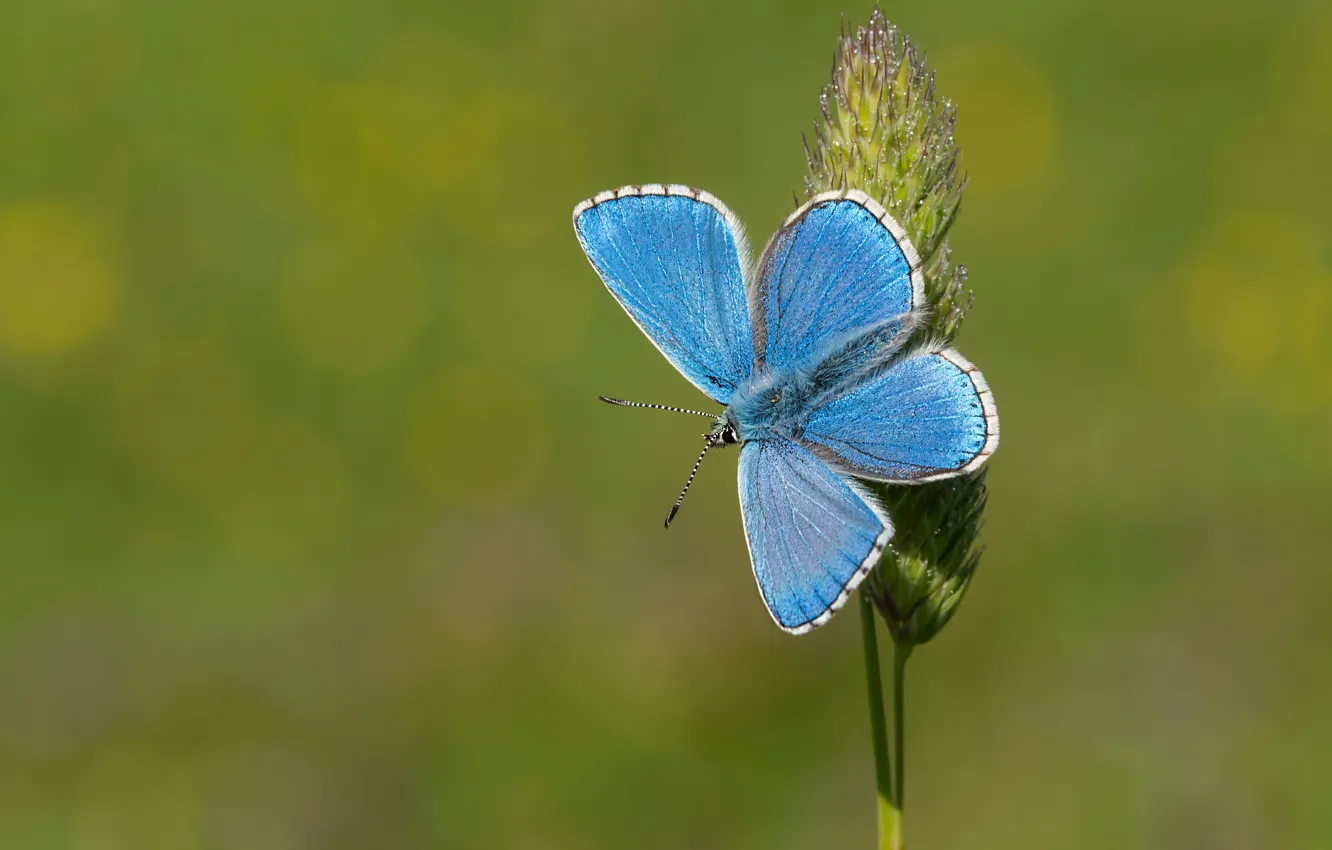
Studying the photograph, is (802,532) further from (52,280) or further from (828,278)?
(52,280)

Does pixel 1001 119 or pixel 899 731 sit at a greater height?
pixel 1001 119

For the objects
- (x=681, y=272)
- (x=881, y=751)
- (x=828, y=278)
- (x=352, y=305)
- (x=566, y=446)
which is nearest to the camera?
(x=881, y=751)

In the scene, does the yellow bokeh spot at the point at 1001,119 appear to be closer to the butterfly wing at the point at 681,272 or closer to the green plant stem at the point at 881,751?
the butterfly wing at the point at 681,272

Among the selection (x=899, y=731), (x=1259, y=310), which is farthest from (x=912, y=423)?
(x=1259, y=310)

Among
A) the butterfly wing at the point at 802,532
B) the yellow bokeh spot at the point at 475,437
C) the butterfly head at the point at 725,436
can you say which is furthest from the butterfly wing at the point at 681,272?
the yellow bokeh spot at the point at 475,437

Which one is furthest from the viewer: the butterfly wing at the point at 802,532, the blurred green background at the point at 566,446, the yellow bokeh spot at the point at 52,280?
the yellow bokeh spot at the point at 52,280

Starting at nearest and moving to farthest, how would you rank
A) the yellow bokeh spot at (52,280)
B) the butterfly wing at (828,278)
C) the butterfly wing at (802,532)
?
the butterfly wing at (802,532) → the butterfly wing at (828,278) → the yellow bokeh spot at (52,280)

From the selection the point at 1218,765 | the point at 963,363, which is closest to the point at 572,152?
the point at 1218,765
